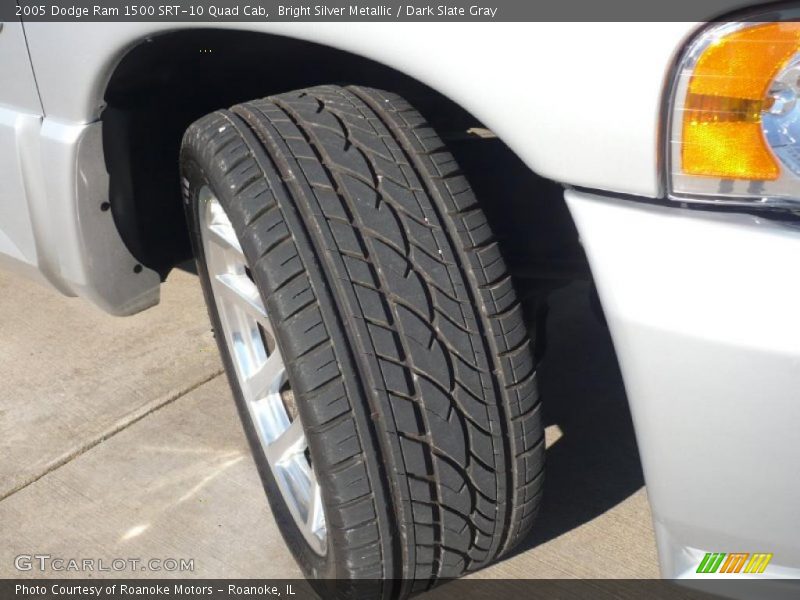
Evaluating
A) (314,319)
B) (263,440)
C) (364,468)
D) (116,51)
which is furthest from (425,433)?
(116,51)

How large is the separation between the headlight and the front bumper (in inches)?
1.8

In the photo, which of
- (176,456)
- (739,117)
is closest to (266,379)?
(176,456)

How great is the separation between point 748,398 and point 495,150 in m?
0.97

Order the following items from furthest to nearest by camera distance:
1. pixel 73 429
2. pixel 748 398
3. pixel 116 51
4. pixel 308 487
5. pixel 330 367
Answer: pixel 73 429 < pixel 308 487 < pixel 116 51 < pixel 330 367 < pixel 748 398

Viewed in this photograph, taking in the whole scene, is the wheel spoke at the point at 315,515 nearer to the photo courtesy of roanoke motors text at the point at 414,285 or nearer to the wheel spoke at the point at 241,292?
the photo courtesy of roanoke motors text at the point at 414,285

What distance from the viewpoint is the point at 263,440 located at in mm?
2164

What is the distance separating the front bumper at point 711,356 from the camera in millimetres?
1206

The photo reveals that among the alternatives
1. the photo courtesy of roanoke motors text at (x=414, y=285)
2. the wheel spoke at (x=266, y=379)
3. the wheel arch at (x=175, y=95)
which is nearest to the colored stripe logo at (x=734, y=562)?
the photo courtesy of roanoke motors text at (x=414, y=285)

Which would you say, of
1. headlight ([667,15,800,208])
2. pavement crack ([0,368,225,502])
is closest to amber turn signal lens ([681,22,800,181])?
headlight ([667,15,800,208])

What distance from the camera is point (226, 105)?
2.43 meters

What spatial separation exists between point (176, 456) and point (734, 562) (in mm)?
1530

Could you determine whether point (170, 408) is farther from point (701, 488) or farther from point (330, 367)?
point (701, 488)

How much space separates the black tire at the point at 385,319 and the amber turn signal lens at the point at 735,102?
46cm

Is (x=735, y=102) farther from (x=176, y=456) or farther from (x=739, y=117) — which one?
(x=176, y=456)
